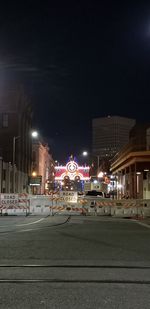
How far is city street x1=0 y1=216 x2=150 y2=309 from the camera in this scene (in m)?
7.54

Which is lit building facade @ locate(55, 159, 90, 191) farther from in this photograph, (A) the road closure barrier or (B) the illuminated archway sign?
(A) the road closure barrier

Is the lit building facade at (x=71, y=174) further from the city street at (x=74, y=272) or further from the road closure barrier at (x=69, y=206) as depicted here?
the city street at (x=74, y=272)

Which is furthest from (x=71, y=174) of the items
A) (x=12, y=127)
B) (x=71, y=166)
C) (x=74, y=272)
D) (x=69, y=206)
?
(x=74, y=272)

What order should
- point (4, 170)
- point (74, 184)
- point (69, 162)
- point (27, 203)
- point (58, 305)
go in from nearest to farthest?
point (58, 305) → point (27, 203) → point (69, 162) → point (74, 184) → point (4, 170)

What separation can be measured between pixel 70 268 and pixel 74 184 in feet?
144

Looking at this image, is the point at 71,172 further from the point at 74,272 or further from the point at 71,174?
the point at 74,272

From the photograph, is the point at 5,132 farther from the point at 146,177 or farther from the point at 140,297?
the point at 140,297

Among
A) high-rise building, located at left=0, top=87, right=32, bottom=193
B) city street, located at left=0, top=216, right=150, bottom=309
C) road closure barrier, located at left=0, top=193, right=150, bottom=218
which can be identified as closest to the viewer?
city street, located at left=0, top=216, right=150, bottom=309

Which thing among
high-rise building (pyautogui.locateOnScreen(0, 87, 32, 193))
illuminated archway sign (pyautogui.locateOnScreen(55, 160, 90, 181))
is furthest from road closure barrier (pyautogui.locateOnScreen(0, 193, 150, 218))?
high-rise building (pyautogui.locateOnScreen(0, 87, 32, 193))

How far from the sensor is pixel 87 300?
24.7ft

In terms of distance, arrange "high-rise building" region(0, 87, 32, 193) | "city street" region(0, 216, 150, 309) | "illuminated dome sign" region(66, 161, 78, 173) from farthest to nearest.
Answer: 1. "high-rise building" region(0, 87, 32, 193)
2. "illuminated dome sign" region(66, 161, 78, 173)
3. "city street" region(0, 216, 150, 309)

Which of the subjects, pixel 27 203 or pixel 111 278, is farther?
pixel 27 203

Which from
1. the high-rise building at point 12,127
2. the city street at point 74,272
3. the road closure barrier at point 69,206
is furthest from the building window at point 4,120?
the city street at point 74,272

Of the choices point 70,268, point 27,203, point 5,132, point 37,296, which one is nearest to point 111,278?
point 70,268
